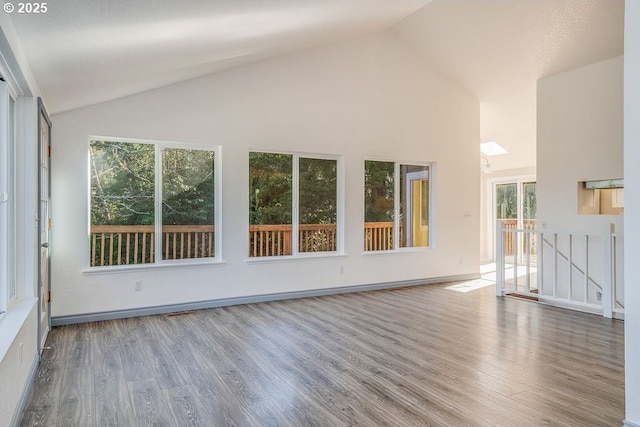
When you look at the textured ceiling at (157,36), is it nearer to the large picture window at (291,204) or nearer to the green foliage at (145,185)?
the green foliage at (145,185)

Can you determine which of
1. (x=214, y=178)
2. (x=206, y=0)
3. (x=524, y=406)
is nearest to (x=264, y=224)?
(x=214, y=178)

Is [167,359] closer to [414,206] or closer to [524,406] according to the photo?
[524,406]

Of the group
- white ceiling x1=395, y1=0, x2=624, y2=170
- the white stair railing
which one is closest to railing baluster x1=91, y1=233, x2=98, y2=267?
the white stair railing

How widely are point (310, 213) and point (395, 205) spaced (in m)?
1.61

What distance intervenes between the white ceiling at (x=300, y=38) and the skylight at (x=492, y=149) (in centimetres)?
73

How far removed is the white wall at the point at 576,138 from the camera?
510cm

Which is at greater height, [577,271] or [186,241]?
[186,241]

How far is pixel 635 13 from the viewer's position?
7.11 ft

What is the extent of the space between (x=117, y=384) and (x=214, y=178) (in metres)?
2.96

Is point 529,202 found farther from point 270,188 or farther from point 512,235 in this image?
point 270,188

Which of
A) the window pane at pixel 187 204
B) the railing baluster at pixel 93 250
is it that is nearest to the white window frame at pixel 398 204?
the window pane at pixel 187 204

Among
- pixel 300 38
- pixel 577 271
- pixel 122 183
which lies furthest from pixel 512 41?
pixel 122 183

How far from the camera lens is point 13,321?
248 centimetres

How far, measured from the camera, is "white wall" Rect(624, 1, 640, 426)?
2164 millimetres
